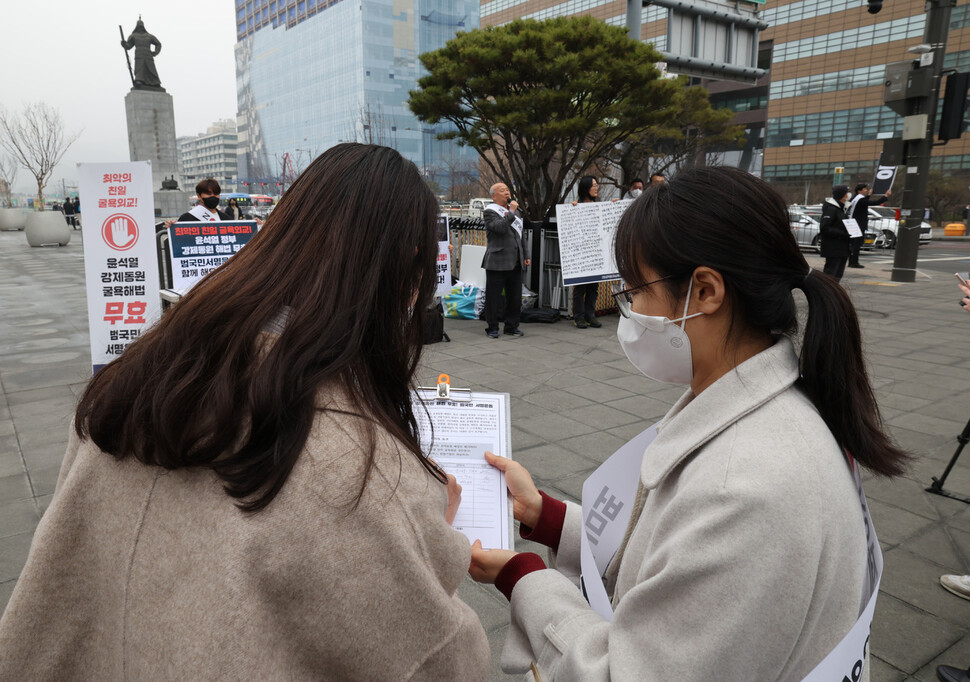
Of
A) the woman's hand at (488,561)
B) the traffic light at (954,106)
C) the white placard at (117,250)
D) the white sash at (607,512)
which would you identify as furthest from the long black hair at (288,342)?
the traffic light at (954,106)

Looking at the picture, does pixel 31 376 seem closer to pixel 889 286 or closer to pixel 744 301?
pixel 744 301

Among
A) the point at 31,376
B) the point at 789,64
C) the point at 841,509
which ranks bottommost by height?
the point at 31,376

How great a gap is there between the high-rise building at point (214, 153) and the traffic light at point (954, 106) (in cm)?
10502

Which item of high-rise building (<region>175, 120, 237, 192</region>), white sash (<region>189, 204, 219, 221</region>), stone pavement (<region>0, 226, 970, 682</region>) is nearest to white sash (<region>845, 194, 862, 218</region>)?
stone pavement (<region>0, 226, 970, 682</region>)

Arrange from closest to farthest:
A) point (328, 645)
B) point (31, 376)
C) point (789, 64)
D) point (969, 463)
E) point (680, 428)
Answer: point (328, 645) < point (680, 428) < point (969, 463) < point (31, 376) < point (789, 64)

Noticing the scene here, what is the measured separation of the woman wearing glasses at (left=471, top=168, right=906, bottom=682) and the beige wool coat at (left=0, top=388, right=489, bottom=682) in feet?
0.90

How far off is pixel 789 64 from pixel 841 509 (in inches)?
2262

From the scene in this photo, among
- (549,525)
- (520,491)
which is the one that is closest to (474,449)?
(520,491)

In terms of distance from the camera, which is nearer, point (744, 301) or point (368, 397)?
point (368, 397)

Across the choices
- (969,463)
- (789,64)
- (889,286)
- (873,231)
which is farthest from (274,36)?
(969,463)

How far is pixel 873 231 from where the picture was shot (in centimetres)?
2172

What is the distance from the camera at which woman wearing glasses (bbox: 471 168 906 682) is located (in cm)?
89

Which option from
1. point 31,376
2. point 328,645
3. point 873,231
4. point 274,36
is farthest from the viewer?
point 274,36

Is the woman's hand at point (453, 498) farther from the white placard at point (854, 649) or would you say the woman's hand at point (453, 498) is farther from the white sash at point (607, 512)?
the white placard at point (854, 649)
